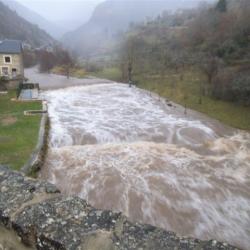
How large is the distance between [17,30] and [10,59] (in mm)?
77932

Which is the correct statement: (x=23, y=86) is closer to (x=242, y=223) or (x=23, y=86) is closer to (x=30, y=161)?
(x=30, y=161)

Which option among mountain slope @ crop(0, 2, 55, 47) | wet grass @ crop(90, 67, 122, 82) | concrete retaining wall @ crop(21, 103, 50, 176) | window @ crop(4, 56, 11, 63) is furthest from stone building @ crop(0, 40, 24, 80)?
mountain slope @ crop(0, 2, 55, 47)

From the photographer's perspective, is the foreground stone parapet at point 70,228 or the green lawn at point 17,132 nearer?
the foreground stone parapet at point 70,228

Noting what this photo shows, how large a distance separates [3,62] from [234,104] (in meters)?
25.2

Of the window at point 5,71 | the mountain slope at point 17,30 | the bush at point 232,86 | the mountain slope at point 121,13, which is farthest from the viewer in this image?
the mountain slope at point 121,13

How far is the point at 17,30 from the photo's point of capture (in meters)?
103

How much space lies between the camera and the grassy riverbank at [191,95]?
2142 cm

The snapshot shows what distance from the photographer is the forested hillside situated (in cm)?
2519

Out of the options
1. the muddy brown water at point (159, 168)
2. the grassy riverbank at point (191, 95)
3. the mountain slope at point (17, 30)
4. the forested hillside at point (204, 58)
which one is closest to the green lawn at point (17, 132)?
the muddy brown water at point (159, 168)

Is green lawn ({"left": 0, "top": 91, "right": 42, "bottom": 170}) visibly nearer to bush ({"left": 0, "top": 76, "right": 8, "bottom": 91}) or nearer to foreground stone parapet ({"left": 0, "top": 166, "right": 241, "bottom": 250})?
bush ({"left": 0, "top": 76, "right": 8, "bottom": 91})

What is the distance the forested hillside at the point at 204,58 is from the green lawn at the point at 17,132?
1373cm

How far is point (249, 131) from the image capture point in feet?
62.3

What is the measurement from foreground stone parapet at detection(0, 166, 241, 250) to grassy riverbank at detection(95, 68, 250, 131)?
17780mm

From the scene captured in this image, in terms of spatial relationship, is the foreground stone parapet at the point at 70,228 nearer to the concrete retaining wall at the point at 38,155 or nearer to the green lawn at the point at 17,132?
the concrete retaining wall at the point at 38,155
